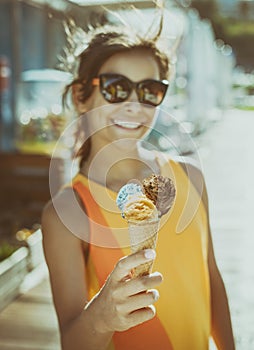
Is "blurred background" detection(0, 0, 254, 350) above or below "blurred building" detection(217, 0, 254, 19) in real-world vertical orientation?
below

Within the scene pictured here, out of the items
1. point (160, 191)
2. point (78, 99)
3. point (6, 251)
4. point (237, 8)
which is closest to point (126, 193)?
point (160, 191)

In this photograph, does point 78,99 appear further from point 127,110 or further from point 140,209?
point 140,209

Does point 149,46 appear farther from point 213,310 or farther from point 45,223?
point 213,310

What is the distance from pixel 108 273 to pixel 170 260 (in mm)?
109

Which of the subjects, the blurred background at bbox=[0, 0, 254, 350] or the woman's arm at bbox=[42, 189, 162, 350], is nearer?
the woman's arm at bbox=[42, 189, 162, 350]

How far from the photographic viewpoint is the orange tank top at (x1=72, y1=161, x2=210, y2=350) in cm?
104

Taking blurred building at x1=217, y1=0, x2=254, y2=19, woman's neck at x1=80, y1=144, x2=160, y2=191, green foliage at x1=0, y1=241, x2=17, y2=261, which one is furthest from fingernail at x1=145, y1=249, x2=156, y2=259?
green foliage at x1=0, y1=241, x2=17, y2=261

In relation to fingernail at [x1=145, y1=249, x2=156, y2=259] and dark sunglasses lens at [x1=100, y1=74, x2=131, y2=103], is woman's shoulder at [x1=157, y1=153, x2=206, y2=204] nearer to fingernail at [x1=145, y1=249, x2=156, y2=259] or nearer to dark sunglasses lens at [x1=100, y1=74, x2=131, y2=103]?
dark sunglasses lens at [x1=100, y1=74, x2=131, y2=103]

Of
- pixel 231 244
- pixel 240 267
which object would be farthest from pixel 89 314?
pixel 231 244

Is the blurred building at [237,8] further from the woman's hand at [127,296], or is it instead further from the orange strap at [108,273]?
the woman's hand at [127,296]

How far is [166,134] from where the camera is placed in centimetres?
122

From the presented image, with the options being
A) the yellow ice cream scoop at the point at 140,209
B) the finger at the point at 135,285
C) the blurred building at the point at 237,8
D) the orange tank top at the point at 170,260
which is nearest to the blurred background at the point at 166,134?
the blurred building at the point at 237,8

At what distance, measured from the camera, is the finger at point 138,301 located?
882 mm

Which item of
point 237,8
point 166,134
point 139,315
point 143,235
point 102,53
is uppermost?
point 237,8
